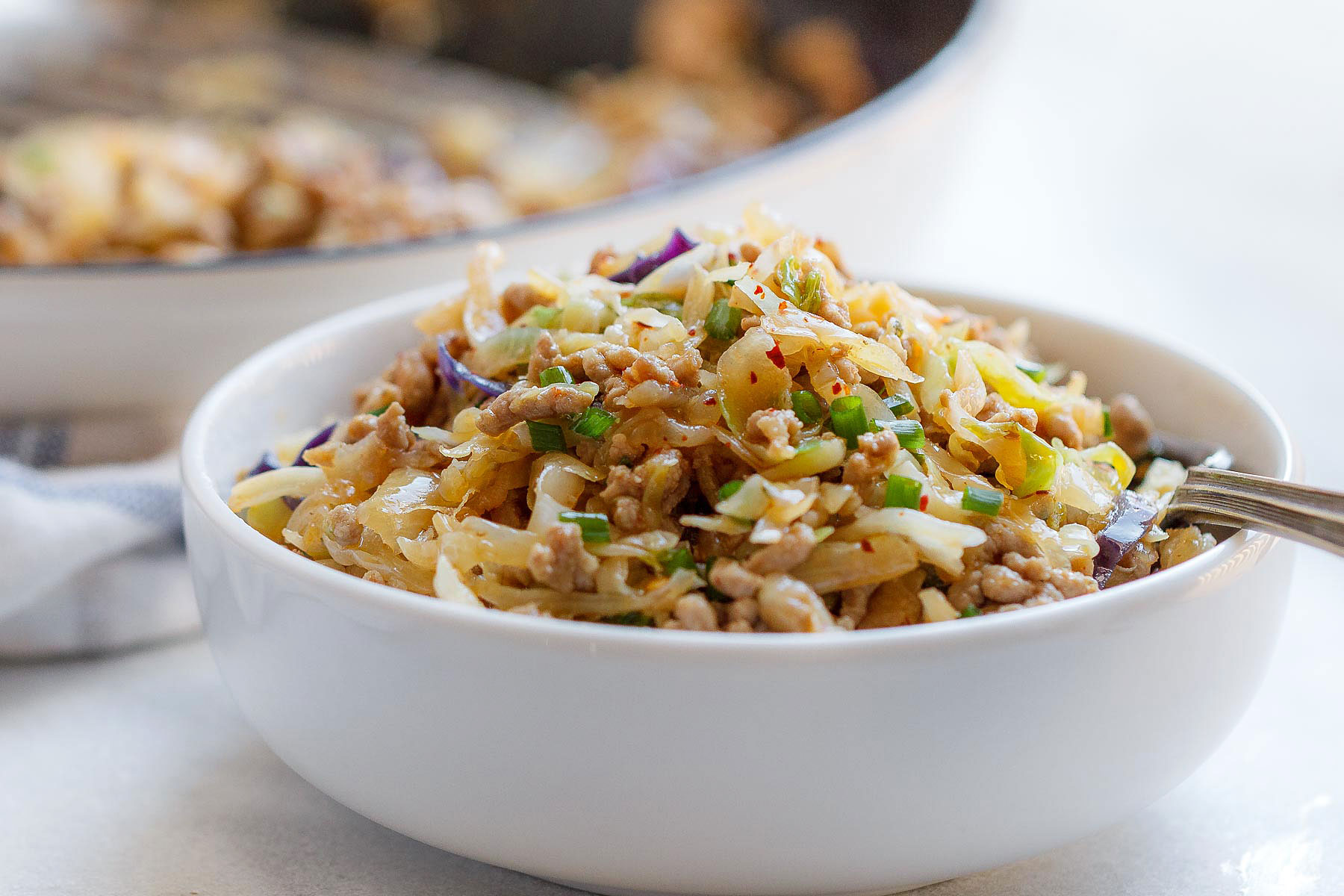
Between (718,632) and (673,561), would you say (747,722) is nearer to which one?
(718,632)

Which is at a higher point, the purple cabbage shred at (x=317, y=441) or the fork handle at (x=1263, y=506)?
the fork handle at (x=1263, y=506)

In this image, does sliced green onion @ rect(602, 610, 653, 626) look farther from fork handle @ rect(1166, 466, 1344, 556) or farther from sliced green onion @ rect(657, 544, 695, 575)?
fork handle @ rect(1166, 466, 1344, 556)

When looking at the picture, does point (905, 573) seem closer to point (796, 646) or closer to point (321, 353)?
point (796, 646)

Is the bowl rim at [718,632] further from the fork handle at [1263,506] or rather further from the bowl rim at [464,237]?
the bowl rim at [464,237]

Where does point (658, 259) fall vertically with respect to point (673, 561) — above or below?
above

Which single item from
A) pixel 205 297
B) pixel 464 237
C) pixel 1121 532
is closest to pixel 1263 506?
pixel 1121 532

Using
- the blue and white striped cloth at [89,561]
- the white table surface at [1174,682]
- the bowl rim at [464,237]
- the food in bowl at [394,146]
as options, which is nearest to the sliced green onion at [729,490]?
the white table surface at [1174,682]

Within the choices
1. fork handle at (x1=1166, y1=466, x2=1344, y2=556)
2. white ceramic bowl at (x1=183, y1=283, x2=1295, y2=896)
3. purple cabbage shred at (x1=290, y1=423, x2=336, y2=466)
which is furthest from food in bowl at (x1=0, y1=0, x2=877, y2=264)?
fork handle at (x1=1166, y1=466, x2=1344, y2=556)
